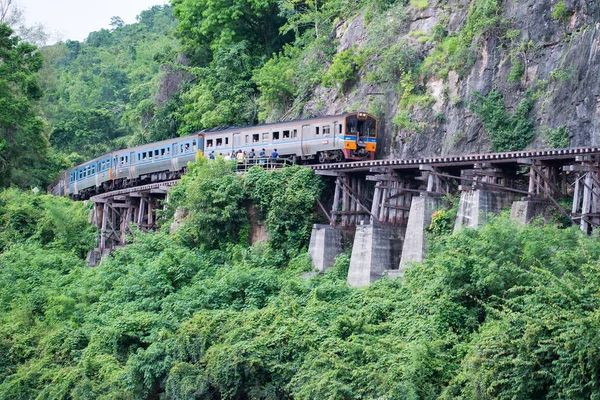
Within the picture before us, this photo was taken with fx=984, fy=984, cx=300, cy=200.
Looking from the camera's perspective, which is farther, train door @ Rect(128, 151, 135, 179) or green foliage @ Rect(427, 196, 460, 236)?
train door @ Rect(128, 151, 135, 179)

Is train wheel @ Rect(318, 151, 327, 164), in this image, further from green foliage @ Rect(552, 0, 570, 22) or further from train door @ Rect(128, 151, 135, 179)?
train door @ Rect(128, 151, 135, 179)

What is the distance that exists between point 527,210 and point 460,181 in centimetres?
424

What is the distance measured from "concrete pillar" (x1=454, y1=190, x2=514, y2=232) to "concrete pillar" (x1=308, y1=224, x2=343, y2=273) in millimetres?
6094

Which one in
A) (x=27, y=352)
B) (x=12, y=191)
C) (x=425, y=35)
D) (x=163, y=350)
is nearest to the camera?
(x=163, y=350)

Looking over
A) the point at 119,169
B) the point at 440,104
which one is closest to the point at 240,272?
the point at 440,104

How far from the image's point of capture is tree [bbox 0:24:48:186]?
161 feet

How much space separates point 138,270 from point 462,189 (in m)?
12.4

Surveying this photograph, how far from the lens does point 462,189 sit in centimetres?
3111

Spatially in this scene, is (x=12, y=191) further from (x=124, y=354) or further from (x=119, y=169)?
(x=124, y=354)

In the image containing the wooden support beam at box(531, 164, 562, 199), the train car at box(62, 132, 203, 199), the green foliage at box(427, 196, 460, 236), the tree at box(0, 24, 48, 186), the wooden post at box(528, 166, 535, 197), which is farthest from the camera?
the tree at box(0, 24, 48, 186)

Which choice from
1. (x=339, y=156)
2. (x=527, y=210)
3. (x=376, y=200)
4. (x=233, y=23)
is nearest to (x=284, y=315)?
(x=376, y=200)

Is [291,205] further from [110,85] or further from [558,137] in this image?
[110,85]

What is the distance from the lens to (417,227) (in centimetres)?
3241

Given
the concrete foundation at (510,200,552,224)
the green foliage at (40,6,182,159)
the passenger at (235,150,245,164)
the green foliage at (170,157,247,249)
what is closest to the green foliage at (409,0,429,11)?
the passenger at (235,150,245,164)
